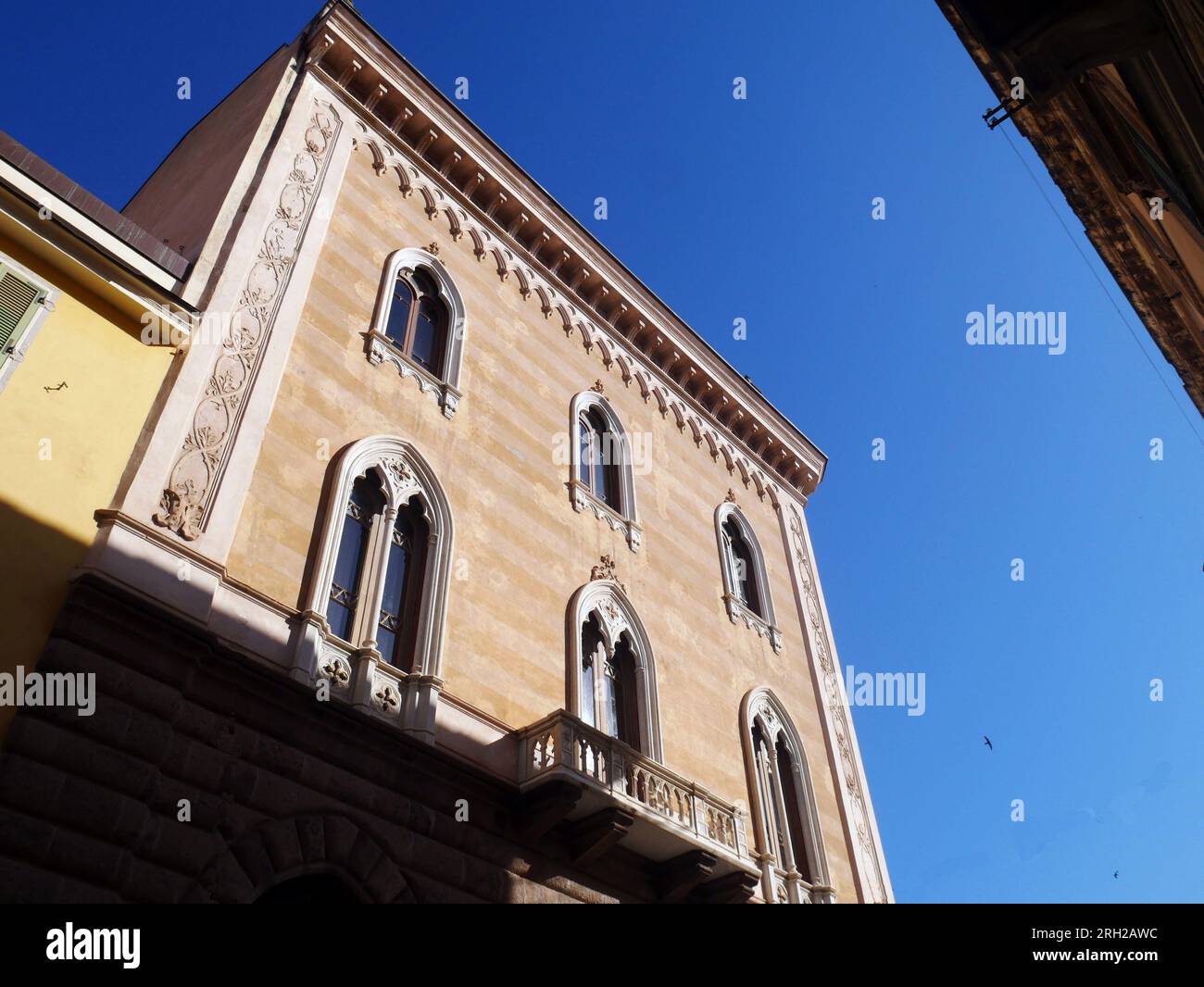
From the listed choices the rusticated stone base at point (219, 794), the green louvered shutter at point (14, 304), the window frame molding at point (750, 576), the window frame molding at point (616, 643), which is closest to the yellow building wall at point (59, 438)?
the green louvered shutter at point (14, 304)

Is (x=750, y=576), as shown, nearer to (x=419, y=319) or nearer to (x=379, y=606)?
(x=419, y=319)

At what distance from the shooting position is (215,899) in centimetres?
719

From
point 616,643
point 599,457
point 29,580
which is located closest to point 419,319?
point 599,457

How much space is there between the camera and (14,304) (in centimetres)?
871

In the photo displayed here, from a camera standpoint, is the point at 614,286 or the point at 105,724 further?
the point at 614,286

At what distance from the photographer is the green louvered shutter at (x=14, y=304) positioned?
8.54 metres

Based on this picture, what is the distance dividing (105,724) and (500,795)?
12.5 ft

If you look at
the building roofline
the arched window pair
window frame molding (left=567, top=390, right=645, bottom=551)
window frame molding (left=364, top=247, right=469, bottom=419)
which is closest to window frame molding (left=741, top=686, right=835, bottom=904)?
window frame molding (left=567, top=390, right=645, bottom=551)

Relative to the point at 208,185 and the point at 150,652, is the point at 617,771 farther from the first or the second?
the point at 208,185

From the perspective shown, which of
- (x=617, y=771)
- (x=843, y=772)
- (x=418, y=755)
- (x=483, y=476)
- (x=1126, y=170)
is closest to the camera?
(x=418, y=755)

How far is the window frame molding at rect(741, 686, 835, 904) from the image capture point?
12625mm
